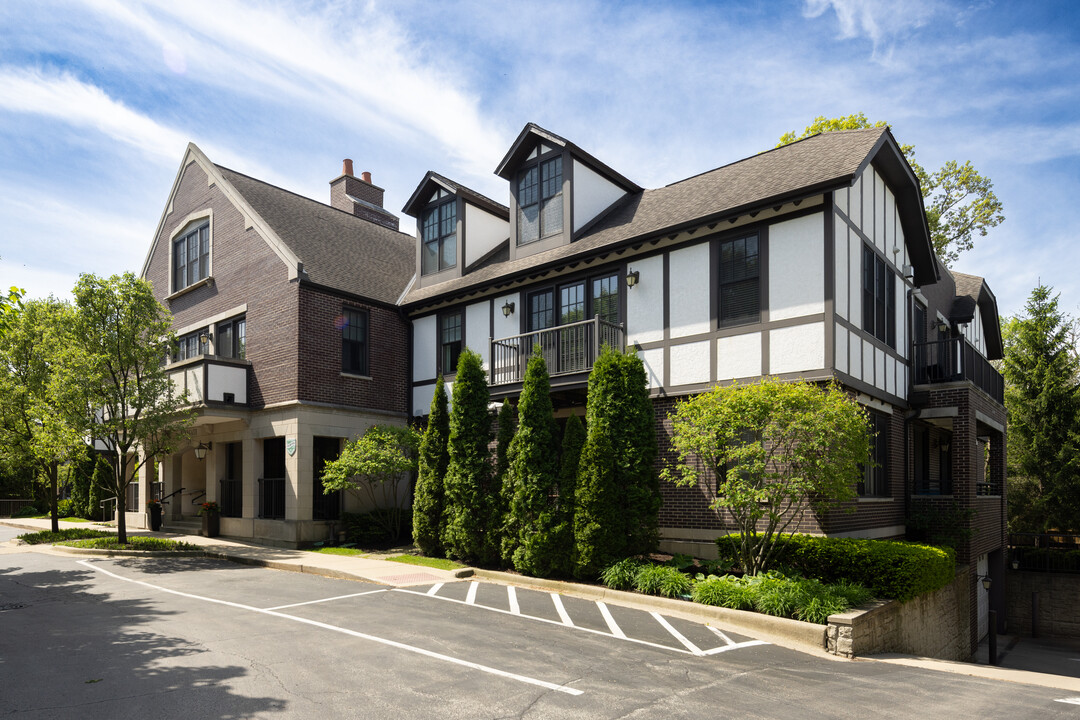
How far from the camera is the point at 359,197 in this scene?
2845cm

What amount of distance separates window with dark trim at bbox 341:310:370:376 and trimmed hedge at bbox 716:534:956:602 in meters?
11.8

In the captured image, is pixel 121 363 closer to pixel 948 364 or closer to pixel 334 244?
pixel 334 244

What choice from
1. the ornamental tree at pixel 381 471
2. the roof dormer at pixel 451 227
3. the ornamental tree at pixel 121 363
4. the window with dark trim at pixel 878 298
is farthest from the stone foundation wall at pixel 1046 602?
the ornamental tree at pixel 121 363

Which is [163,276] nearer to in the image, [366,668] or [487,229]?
[487,229]

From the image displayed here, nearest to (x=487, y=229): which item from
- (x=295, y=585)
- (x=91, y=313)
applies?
(x=91, y=313)

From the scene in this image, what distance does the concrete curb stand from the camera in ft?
32.8

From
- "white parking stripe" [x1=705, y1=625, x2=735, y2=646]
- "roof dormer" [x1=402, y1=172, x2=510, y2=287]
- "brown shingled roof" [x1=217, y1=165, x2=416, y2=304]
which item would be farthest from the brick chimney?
"white parking stripe" [x1=705, y1=625, x2=735, y2=646]

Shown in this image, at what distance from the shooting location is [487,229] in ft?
70.0

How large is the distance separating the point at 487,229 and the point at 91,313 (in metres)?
10.2

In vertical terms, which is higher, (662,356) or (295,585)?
(662,356)

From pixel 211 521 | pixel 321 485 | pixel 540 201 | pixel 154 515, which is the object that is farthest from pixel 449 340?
pixel 154 515

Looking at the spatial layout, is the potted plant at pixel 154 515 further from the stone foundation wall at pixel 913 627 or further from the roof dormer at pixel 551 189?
the stone foundation wall at pixel 913 627

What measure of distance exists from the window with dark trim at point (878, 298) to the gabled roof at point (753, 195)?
82.6 inches

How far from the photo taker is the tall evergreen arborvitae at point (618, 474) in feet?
43.3
